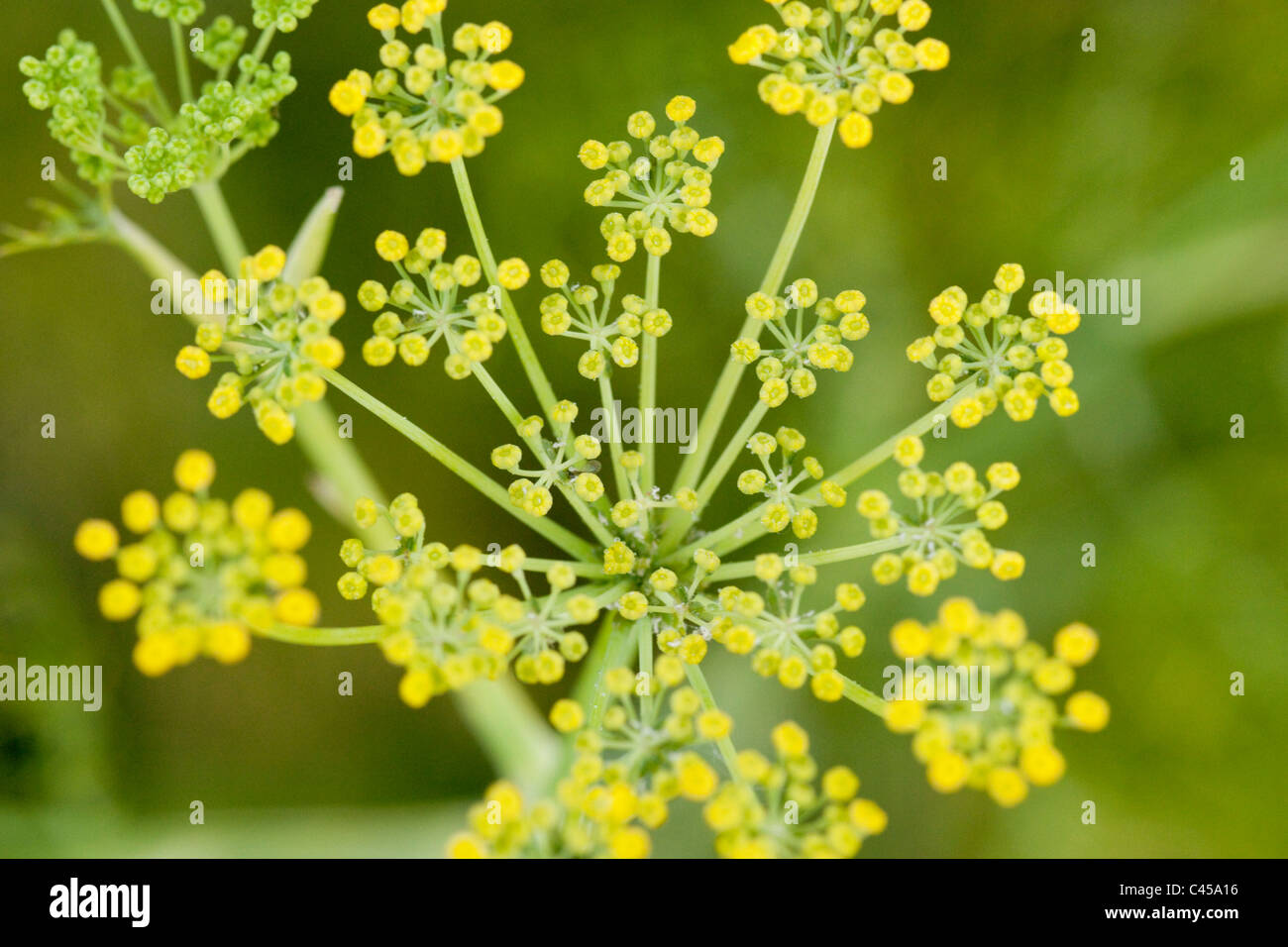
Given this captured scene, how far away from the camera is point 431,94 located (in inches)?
57.3

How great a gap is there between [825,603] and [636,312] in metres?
1.38

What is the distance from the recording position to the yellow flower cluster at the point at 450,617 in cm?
136

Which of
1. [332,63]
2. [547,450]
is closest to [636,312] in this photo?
[547,450]

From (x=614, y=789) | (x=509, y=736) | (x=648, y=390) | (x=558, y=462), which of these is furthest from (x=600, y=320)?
(x=509, y=736)

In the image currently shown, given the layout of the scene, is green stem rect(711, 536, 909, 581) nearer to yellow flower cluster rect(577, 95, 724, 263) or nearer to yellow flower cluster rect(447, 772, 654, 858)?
yellow flower cluster rect(447, 772, 654, 858)

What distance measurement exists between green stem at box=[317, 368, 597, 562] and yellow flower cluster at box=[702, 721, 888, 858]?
50 cm

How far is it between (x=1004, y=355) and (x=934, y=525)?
303 millimetres

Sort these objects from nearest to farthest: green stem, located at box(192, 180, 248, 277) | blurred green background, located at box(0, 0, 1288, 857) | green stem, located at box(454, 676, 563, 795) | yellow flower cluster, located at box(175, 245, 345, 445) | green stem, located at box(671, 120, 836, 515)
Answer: yellow flower cluster, located at box(175, 245, 345, 445), green stem, located at box(671, 120, 836, 515), green stem, located at box(192, 180, 248, 277), green stem, located at box(454, 676, 563, 795), blurred green background, located at box(0, 0, 1288, 857)

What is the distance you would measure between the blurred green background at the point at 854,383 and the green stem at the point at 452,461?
0.95 metres

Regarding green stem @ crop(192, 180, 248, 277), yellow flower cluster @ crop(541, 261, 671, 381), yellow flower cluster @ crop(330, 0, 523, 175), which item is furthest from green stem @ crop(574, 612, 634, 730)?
green stem @ crop(192, 180, 248, 277)

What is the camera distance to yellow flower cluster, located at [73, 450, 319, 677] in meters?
1.29

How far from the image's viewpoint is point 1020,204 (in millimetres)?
2678

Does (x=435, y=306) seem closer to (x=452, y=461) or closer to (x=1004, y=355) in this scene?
(x=452, y=461)
